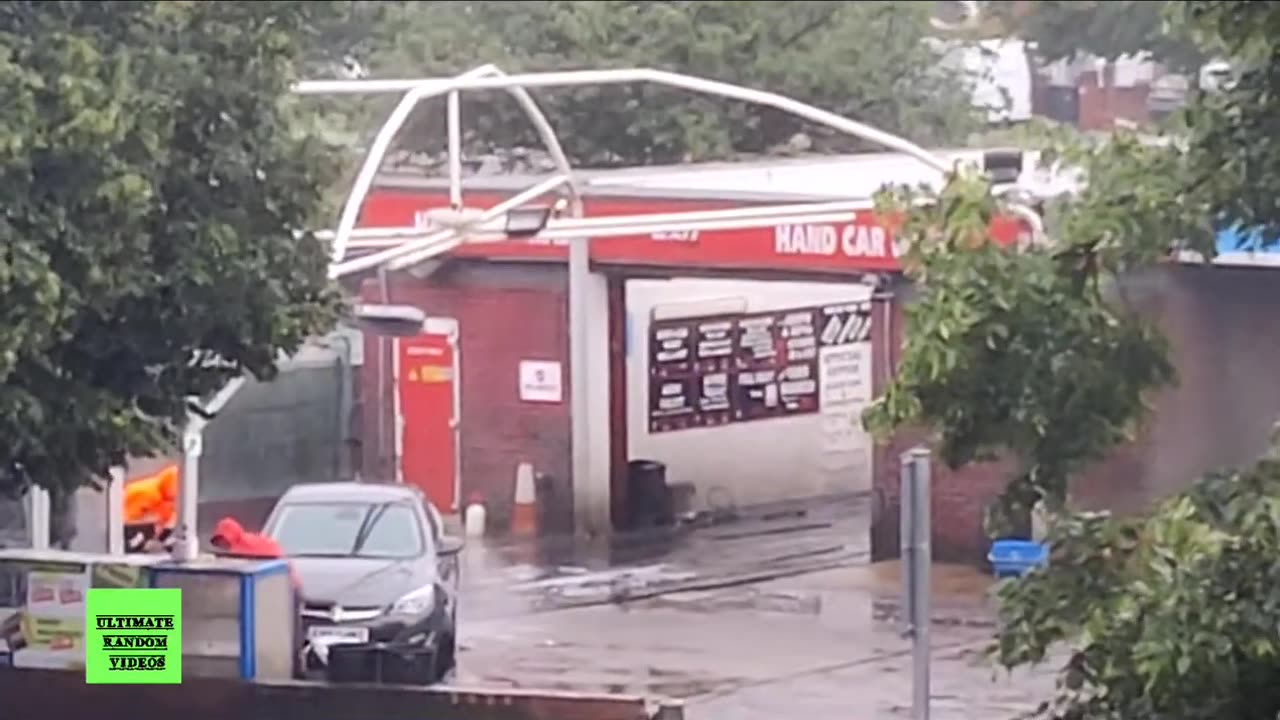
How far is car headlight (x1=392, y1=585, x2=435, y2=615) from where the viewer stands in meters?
19.6

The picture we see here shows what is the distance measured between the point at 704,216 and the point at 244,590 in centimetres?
889

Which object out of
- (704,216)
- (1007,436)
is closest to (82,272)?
(1007,436)

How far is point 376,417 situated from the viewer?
31.1m

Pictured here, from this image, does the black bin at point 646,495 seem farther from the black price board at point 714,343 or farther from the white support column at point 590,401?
the black price board at point 714,343

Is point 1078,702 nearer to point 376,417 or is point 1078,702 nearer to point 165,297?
point 165,297

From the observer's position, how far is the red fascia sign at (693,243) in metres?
26.5

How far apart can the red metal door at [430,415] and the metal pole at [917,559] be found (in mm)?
19550

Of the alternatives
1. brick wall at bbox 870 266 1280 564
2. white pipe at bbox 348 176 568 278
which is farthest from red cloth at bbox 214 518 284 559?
brick wall at bbox 870 266 1280 564

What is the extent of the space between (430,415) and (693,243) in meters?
4.46

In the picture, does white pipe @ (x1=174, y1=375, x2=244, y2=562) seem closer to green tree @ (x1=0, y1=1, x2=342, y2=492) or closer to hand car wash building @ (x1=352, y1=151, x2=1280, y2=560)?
green tree @ (x1=0, y1=1, x2=342, y2=492)

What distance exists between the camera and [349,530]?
20625 millimetres

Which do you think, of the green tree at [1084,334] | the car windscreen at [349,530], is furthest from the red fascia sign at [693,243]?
the green tree at [1084,334]

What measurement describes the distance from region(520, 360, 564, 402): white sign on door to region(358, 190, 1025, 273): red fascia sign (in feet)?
3.83

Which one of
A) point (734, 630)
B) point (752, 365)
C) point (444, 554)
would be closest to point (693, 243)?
point (752, 365)
